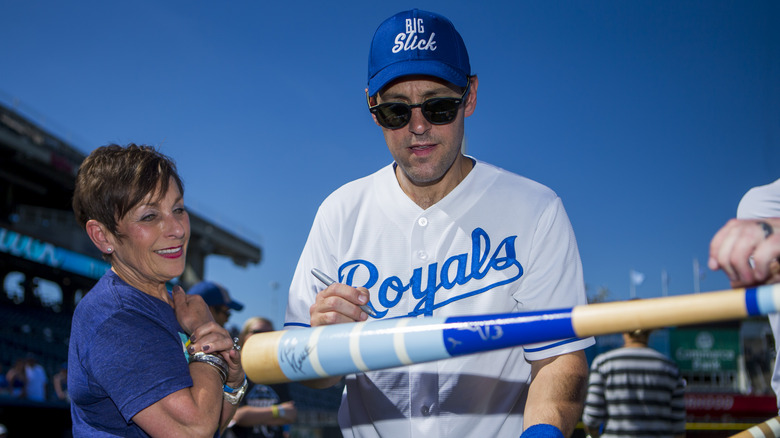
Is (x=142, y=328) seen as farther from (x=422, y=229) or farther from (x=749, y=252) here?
(x=749, y=252)

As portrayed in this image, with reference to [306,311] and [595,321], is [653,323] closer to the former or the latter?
[595,321]

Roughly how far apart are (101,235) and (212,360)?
0.58 m

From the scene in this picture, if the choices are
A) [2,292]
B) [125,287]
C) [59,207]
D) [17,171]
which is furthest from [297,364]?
[59,207]

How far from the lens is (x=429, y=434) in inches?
82.0

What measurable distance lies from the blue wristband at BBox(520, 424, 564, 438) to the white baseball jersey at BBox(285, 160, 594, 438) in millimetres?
376

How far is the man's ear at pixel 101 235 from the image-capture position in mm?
2131

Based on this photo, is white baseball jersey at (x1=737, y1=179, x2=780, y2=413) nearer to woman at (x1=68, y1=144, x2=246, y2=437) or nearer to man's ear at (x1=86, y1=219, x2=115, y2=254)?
woman at (x1=68, y1=144, x2=246, y2=437)

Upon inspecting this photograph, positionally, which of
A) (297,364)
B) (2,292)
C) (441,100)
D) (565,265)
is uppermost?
(2,292)

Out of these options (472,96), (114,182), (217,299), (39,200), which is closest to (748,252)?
(472,96)

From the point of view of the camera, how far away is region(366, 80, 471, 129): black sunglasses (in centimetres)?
214

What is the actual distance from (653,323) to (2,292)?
2419 cm
